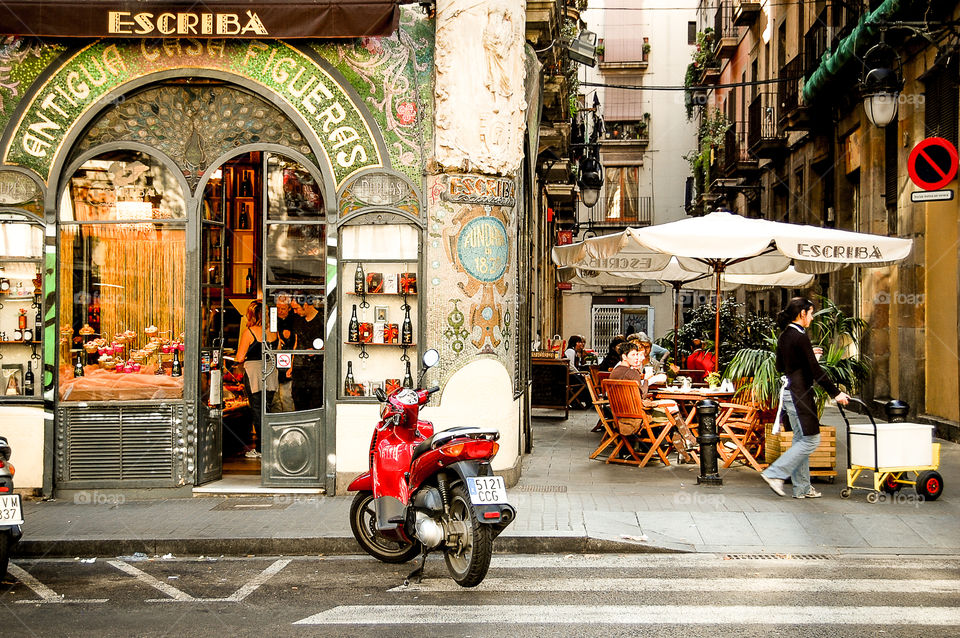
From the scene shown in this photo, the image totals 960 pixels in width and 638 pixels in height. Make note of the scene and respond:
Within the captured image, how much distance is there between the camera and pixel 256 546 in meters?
7.87

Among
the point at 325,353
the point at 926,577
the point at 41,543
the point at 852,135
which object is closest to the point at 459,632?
the point at 926,577

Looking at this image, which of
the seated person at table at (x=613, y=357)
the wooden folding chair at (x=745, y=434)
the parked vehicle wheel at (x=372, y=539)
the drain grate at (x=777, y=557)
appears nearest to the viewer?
the parked vehicle wheel at (x=372, y=539)

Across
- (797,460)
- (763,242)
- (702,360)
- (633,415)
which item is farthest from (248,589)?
(702,360)

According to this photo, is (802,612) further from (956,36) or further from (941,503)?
(956,36)

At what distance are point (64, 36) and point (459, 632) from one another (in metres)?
7.06

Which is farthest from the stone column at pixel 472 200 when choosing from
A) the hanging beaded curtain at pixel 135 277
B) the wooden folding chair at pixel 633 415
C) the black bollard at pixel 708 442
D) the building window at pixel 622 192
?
the building window at pixel 622 192

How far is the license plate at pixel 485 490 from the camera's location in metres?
6.30

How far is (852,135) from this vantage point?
19703 millimetres

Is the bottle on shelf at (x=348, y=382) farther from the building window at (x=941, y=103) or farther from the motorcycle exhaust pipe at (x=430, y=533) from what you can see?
the building window at (x=941, y=103)

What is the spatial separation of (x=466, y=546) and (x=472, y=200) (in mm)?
4187

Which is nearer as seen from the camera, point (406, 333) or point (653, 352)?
→ point (406, 333)

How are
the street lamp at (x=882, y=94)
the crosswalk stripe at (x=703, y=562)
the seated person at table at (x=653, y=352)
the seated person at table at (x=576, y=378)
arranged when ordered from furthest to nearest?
the seated person at table at (x=576, y=378), the seated person at table at (x=653, y=352), the street lamp at (x=882, y=94), the crosswalk stripe at (x=703, y=562)

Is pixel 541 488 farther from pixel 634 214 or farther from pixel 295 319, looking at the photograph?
pixel 634 214

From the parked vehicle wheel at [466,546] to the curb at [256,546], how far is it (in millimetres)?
1283
